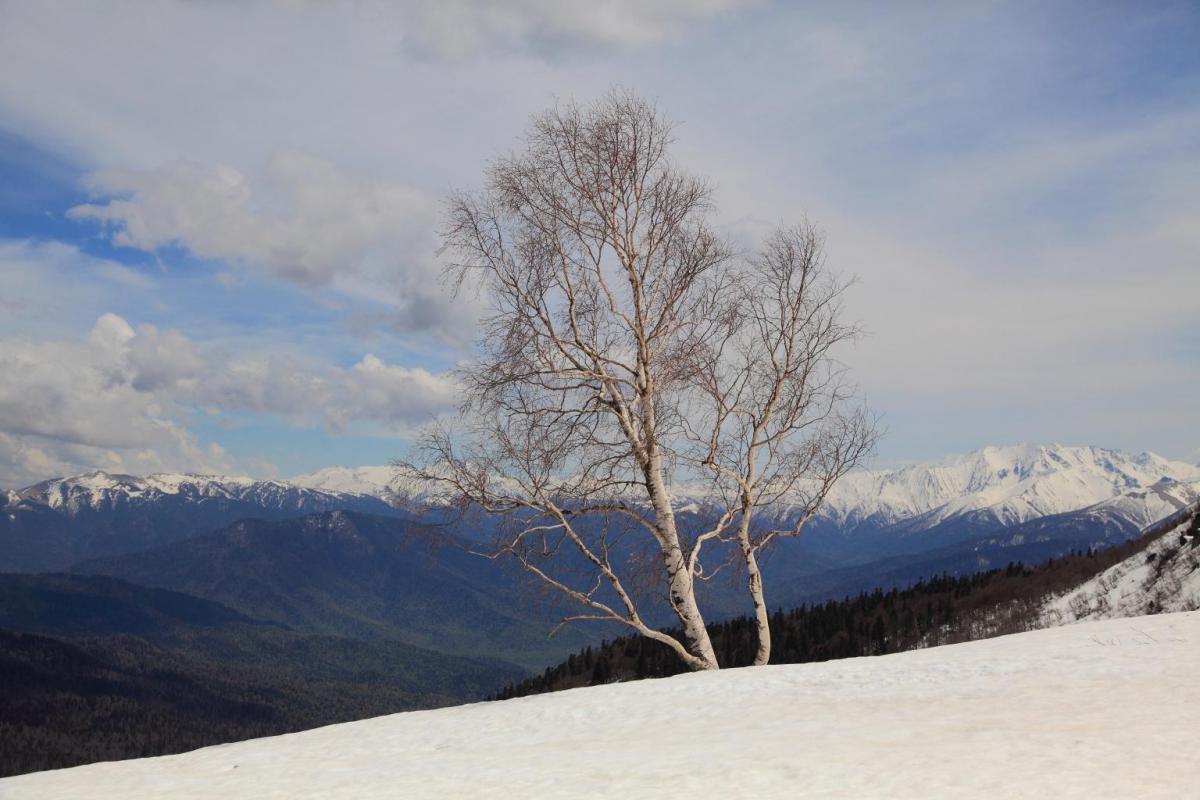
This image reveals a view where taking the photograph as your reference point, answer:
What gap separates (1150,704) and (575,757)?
27.5 feet

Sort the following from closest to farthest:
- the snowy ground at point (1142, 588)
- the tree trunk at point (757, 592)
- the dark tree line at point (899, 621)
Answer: the tree trunk at point (757, 592), the snowy ground at point (1142, 588), the dark tree line at point (899, 621)

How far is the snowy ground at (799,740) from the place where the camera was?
9.70m

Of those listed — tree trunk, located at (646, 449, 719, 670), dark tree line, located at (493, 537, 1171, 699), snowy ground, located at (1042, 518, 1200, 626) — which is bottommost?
dark tree line, located at (493, 537, 1171, 699)

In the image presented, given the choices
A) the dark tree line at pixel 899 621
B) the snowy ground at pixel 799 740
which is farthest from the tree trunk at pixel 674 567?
the dark tree line at pixel 899 621

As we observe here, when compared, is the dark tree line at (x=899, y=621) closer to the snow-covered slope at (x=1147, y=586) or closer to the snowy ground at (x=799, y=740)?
the snow-covered slope at (x=1147, y=586)

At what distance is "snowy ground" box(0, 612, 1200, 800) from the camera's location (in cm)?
970

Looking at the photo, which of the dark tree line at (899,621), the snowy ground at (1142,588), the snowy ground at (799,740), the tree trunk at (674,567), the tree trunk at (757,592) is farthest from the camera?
the dark tree line at (899,621)

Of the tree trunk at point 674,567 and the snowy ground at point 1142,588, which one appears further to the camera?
the snowy ground at point 1142,588

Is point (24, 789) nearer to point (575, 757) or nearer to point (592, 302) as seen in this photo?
point (575, 757)

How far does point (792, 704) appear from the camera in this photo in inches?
572

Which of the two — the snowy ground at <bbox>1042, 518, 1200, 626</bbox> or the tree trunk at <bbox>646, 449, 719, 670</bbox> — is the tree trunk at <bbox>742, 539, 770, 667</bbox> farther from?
the snowy ground at <bbox>1042, 518, 1200, 626</bbox>

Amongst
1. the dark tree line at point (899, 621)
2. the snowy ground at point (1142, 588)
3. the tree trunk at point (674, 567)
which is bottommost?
the dark tree line at point (899, 621)

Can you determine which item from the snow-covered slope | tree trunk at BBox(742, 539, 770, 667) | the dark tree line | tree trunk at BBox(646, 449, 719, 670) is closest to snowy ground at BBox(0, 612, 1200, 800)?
tree trunk at BBox(646, 449, 719, 670)

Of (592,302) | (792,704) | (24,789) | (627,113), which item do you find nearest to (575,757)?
(792,704)
